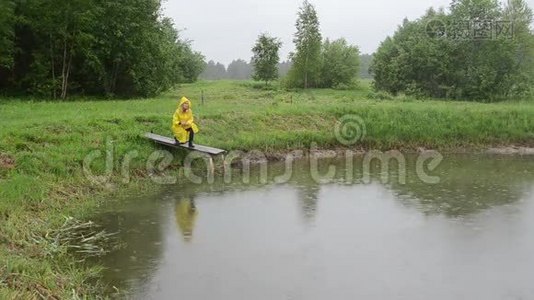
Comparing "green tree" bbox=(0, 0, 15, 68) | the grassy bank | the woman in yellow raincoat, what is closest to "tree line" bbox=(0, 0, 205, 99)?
"green tree" bbox=(0, 0, 15, 68)

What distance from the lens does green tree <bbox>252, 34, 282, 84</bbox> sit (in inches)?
1682

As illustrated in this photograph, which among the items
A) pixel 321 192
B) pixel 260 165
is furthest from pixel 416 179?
pixel 260 165

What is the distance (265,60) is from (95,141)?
2973cm

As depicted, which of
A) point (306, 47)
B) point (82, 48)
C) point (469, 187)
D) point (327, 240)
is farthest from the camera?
point (306, 47)

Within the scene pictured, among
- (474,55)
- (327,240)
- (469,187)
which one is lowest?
(327,240)

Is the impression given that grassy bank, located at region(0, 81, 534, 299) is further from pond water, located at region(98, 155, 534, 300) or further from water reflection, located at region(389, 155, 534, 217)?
water reflection, located at region(389, 155, 534, 217)

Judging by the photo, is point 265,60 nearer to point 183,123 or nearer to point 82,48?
point 82,48

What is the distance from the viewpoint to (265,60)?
140ft

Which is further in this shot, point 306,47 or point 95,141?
point 306,47

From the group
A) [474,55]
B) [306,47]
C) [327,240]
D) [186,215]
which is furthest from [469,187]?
[306,47]

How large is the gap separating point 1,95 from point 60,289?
20.2 m

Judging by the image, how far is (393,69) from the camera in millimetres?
36844

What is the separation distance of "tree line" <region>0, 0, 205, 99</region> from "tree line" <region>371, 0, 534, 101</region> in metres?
16.4

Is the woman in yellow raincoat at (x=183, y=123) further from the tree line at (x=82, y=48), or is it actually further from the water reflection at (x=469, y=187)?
the tree line at (x=82, y=48)
